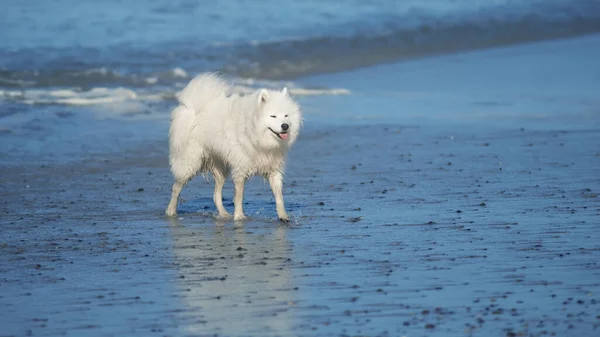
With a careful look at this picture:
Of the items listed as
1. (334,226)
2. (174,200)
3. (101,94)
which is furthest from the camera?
(101,94)

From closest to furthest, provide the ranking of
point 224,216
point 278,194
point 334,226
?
point 334,226
point 278,194
point 224,216

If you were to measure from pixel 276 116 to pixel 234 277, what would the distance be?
7.79 ft

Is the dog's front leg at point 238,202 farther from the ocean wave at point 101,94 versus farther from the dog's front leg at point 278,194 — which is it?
the ocean wave at point 101,94

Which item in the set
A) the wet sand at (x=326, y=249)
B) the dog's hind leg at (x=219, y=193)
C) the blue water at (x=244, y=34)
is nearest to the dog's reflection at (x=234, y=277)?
the wet sand at (x=326, y=249)

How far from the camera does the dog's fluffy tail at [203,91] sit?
32.5ft

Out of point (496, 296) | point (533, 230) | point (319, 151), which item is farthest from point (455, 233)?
point (319, 151)

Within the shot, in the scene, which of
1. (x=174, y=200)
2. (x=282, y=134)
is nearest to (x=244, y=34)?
(x=174, y=200)

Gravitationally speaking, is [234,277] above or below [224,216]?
above

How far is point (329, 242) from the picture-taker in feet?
26.4

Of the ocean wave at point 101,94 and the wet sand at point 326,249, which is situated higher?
the wet sand at point 326,249

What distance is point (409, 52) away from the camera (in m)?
25.3

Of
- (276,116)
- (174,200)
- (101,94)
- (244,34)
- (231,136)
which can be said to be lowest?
(101,94)

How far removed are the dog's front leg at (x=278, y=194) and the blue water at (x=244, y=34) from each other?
11.7 m

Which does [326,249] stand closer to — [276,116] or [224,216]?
[276,116]
